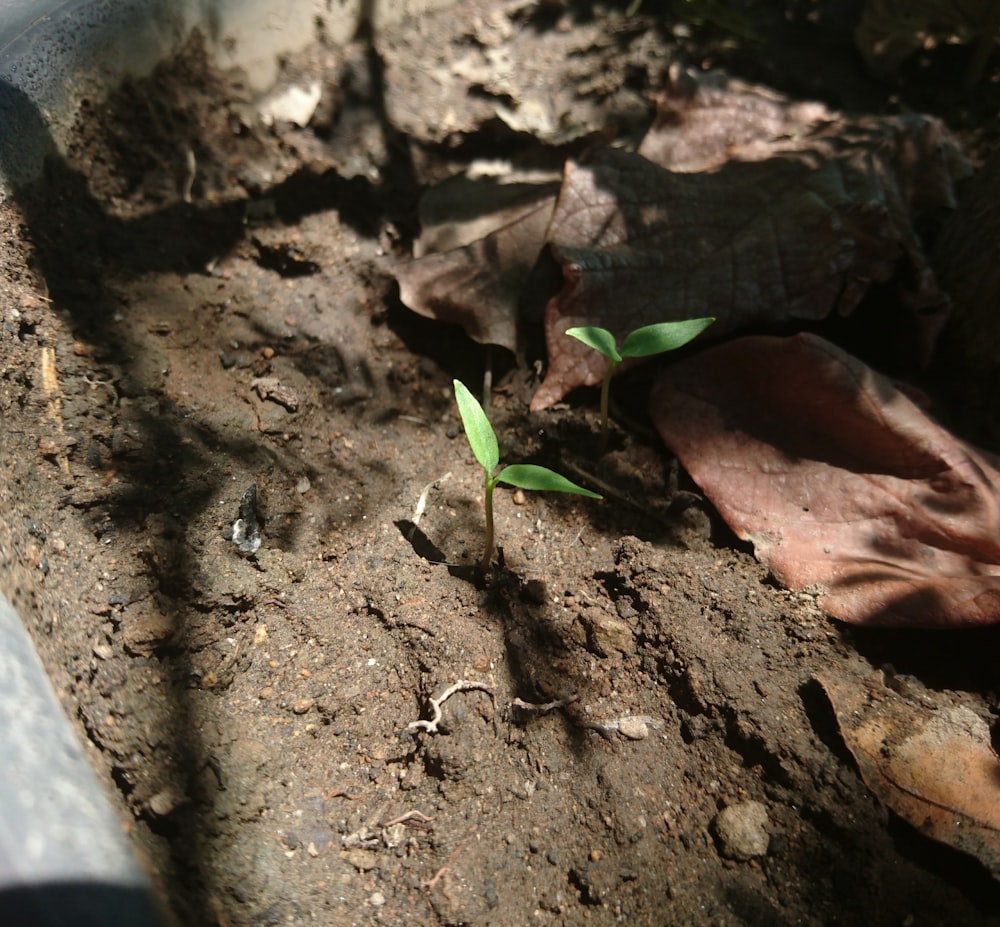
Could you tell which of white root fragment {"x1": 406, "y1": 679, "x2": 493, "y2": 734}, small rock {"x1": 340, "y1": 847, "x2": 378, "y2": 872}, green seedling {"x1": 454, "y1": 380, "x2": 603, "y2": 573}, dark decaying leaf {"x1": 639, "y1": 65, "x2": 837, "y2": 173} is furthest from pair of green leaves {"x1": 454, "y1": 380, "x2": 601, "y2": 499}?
dark decaying leaf {"x1": 639, "y1": 65, "x2": 837, "y2": 173}

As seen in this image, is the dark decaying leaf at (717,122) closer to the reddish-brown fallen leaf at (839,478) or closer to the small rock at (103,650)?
the reddish-brown fallen leaf at (839,478)

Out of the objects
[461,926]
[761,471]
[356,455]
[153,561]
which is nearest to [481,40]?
[356,455]

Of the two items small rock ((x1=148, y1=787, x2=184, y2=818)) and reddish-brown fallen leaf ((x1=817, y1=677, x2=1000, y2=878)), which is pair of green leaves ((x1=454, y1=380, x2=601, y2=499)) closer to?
reddish-brown fallen leaf ((x1=817, y1=677, x2=1000, y2=878))

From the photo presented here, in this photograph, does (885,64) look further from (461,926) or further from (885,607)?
(461,926)

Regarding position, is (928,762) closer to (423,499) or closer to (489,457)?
(489,457)

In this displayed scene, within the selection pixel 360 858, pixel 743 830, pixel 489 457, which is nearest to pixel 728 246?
pixel 489 457

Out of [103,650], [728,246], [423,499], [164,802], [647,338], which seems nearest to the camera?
[164,802]
